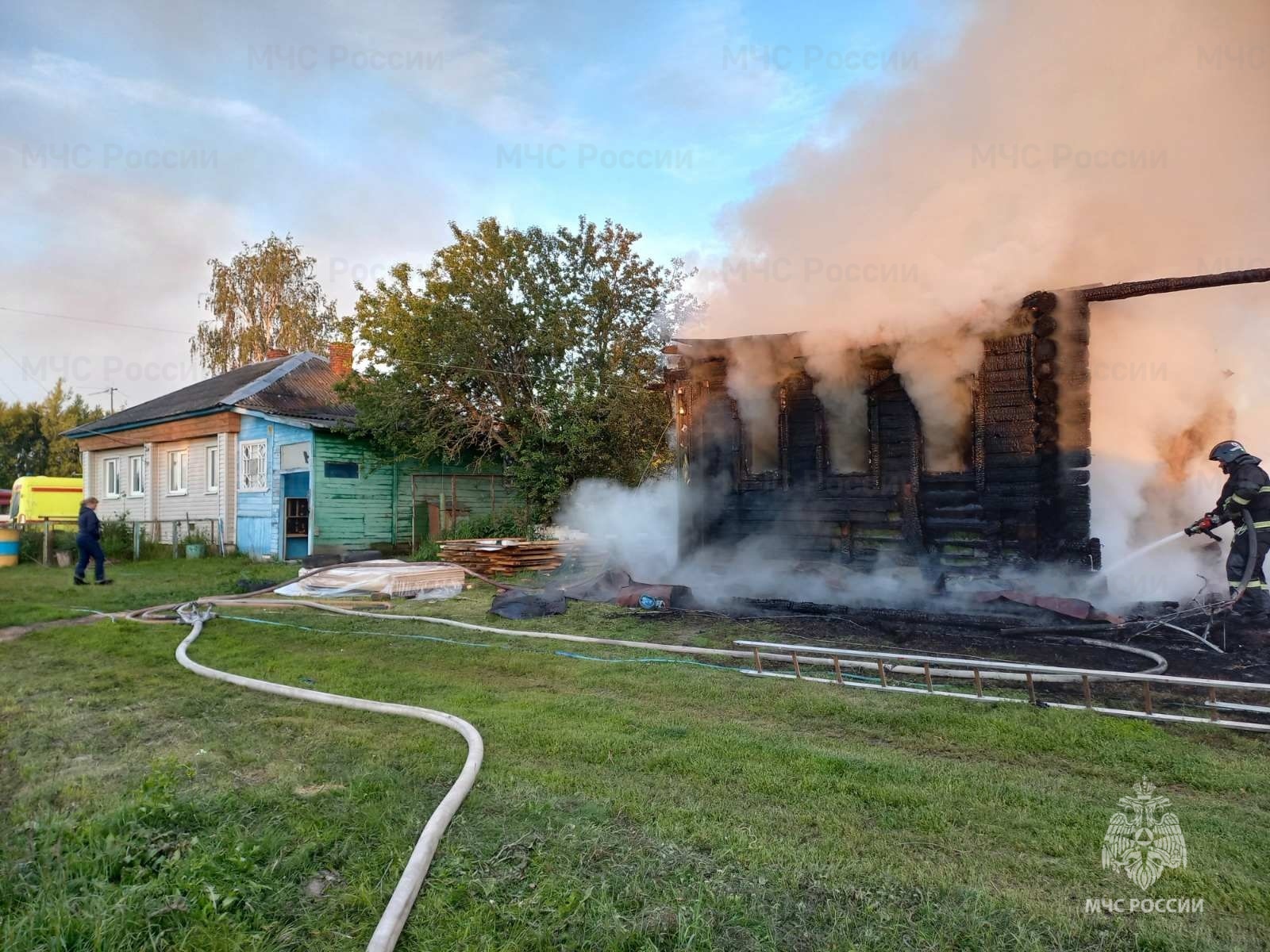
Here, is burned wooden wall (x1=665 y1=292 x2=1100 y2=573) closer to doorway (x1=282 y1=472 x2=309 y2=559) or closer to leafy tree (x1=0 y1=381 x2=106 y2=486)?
doorway (x1=282 y1=472 x2=309 y2=559)

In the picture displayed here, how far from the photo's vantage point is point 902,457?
10.7m

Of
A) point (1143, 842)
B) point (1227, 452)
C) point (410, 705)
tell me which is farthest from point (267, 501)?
point (1143, 842)

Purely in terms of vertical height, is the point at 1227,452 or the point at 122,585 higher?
the point at 1227,452

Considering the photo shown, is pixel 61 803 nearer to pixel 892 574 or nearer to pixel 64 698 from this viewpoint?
pixel 64 698

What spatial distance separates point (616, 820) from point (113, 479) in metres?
26.6

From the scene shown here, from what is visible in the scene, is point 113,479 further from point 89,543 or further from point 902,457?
point 902,457

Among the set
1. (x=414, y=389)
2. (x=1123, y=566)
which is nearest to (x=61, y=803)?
(x=1123, y=566)

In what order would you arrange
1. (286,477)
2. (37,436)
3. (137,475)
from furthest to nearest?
(37,436)
(137,475)
(286,477)

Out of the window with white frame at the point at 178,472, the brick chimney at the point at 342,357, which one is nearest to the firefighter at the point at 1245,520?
the brick chimney at the point at 342,357

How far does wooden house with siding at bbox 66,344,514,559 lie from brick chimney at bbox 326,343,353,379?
0.05 metres

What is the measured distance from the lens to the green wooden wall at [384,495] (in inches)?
667

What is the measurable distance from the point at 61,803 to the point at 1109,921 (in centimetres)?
429

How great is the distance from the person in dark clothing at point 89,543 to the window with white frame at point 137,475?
388 inches

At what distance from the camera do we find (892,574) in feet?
33.9
